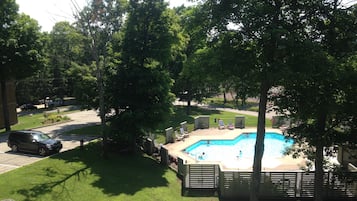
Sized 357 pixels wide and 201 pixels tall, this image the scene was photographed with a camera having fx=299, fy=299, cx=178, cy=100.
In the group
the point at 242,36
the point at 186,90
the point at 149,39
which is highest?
the point at 149,39

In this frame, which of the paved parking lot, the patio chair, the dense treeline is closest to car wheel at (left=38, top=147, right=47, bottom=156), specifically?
the paved parking lot

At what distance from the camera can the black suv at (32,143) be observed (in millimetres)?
19125

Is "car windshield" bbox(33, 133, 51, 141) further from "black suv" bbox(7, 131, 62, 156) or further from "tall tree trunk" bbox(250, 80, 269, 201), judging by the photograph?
"tall tree trunk" bbox(250, 80, 269, 201)

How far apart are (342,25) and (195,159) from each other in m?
16.0

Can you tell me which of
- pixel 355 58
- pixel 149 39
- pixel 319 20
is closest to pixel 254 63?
pixel 319 20

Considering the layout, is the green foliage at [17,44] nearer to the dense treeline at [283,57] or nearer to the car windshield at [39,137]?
the car windshield at [39,137]

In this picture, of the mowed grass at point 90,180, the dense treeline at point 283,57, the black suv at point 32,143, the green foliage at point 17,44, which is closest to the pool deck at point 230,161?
the mowed grass at point 90,180

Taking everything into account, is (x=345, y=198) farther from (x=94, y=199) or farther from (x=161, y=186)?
(x=94, y=199)

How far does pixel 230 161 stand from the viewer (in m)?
23.7

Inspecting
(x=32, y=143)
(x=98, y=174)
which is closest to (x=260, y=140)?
(x=98, y=174)

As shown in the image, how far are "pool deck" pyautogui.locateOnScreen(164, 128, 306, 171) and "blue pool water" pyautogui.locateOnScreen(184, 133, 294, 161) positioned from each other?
0.66m

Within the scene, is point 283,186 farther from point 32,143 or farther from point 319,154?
point 32,143

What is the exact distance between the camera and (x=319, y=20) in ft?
35.2

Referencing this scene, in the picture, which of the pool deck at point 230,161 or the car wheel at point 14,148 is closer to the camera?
the car wheel at point 14,148
